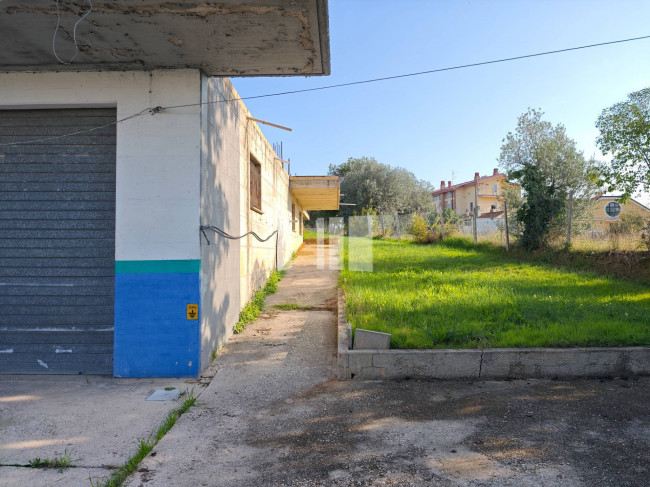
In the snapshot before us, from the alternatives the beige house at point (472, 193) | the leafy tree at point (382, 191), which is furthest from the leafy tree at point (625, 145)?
the beige house at point (472, 193)

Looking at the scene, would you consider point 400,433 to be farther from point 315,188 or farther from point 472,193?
point 472,193

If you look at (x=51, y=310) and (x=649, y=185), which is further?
(x=649, y=185)

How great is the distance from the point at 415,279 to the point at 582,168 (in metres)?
8.98

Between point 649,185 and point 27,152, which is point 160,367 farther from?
point 649,185

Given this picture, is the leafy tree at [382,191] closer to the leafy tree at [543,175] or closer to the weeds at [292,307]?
the leafy tree at [543,175]

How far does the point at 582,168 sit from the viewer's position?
14547 millimetres

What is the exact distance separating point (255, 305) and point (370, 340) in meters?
3.62

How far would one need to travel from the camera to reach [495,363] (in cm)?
471

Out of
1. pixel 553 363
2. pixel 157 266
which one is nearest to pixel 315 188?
pixel 157 266

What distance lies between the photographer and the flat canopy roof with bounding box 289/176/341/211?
1761 cm

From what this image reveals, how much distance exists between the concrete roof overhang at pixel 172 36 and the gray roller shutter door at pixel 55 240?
2.48 feet

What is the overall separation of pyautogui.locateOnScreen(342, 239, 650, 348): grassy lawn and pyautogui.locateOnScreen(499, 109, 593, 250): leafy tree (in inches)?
86.4

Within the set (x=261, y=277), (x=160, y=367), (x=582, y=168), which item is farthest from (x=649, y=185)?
(x=160, y=367)

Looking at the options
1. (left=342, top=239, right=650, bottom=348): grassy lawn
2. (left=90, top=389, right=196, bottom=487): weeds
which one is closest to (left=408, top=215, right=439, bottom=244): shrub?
(left=342, top=239, right=650, bottom=348): grassy lawn
